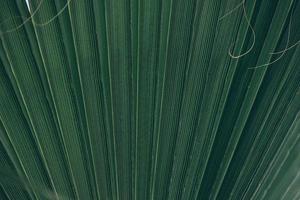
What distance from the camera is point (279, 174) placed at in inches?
41.7

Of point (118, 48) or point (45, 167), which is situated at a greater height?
point (118, 48)

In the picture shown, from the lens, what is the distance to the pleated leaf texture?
39.1 inches

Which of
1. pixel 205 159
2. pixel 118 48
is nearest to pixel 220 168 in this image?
pixel 205 159

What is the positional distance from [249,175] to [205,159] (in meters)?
0.10

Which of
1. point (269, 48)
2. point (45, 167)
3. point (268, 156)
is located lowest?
point (45, 167)

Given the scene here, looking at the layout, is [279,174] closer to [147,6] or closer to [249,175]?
[249,175]

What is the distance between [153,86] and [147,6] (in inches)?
6.2

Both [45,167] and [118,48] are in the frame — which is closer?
[118,48]

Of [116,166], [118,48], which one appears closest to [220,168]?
[116,166]

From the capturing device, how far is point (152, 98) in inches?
41.3

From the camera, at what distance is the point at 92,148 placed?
109cm

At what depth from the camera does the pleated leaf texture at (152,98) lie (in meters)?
0.99

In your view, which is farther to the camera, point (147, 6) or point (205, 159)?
point (205, 159)

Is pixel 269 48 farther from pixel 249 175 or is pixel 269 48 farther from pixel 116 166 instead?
pixel 116 166
